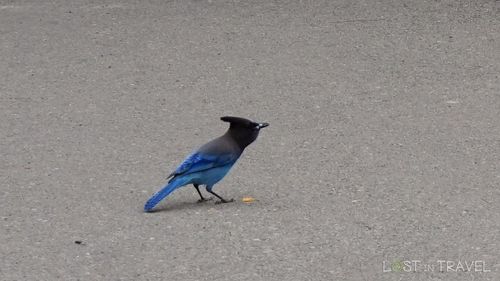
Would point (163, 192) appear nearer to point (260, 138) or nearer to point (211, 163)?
point (211, 163)

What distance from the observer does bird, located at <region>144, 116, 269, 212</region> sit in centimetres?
571

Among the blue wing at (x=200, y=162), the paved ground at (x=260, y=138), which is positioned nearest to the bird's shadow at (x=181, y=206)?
the paved ground at (x=260, y=138)

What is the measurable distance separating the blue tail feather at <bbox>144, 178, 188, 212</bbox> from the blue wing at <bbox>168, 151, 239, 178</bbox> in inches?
1.7

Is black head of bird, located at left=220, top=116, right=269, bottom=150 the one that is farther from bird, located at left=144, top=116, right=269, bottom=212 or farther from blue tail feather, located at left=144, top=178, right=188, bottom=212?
blue tail feather, located at left=144, top=178, right=188, bottom=212

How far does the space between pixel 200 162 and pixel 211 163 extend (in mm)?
55

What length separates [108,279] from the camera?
16.1 feet

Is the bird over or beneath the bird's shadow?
over

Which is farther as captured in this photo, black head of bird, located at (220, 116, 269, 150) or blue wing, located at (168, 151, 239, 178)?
black head of bird, located at (220, 116, 269, 150)

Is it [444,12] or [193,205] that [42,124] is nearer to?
[193,205]

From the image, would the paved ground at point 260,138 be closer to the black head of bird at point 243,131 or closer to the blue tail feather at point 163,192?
the blue tail feather at point 163,192

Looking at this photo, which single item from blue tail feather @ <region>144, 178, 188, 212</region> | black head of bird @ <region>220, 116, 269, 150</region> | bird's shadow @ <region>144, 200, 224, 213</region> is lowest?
bird's shadow @ <region>144, 200, 224, 213</region>

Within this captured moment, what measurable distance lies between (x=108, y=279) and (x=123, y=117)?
2.74m

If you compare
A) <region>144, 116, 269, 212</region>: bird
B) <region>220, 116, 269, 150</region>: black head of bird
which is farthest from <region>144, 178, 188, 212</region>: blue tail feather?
<region>220, 116, 269, 150</region>: black head of bird

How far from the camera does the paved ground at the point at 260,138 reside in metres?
5.19
